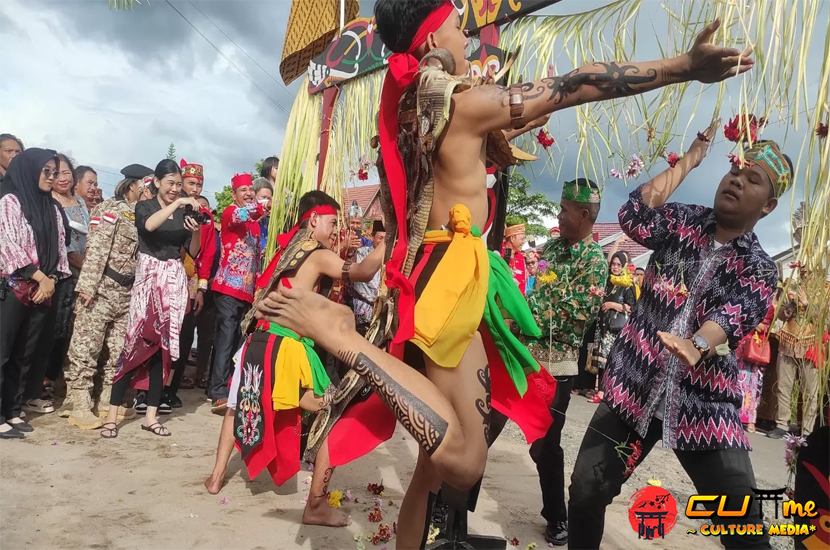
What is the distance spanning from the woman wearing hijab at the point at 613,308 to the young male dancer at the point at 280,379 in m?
2.84

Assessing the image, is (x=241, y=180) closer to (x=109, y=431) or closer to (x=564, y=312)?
(x=109, y=431)

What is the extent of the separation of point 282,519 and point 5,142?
3853 millimetres

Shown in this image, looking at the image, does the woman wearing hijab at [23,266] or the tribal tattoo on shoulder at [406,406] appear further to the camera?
the woman wearing hijab at [23,266]

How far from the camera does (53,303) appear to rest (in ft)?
15.0

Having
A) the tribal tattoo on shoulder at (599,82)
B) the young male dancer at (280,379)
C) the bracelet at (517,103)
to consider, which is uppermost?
the tribal tattoo on shoulder at (599,82)

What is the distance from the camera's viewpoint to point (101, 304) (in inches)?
173

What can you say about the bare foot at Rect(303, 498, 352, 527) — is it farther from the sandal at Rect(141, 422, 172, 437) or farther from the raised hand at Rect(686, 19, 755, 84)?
the raised hand at Rect(686, 19, 755, 84)

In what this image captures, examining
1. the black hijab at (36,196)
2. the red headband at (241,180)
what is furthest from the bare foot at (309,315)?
the red headband at (241,180)

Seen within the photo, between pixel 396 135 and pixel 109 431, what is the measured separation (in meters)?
3.46

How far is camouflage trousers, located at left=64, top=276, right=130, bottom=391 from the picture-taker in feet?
14.2

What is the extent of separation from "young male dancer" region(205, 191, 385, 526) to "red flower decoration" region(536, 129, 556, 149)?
42.7 inches

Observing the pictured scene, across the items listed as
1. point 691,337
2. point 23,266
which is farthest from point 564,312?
point 23,266

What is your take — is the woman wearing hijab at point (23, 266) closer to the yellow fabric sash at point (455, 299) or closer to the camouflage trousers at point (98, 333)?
the camouflage trousers at point (98, 333)

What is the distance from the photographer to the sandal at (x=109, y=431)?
13.3 feet
